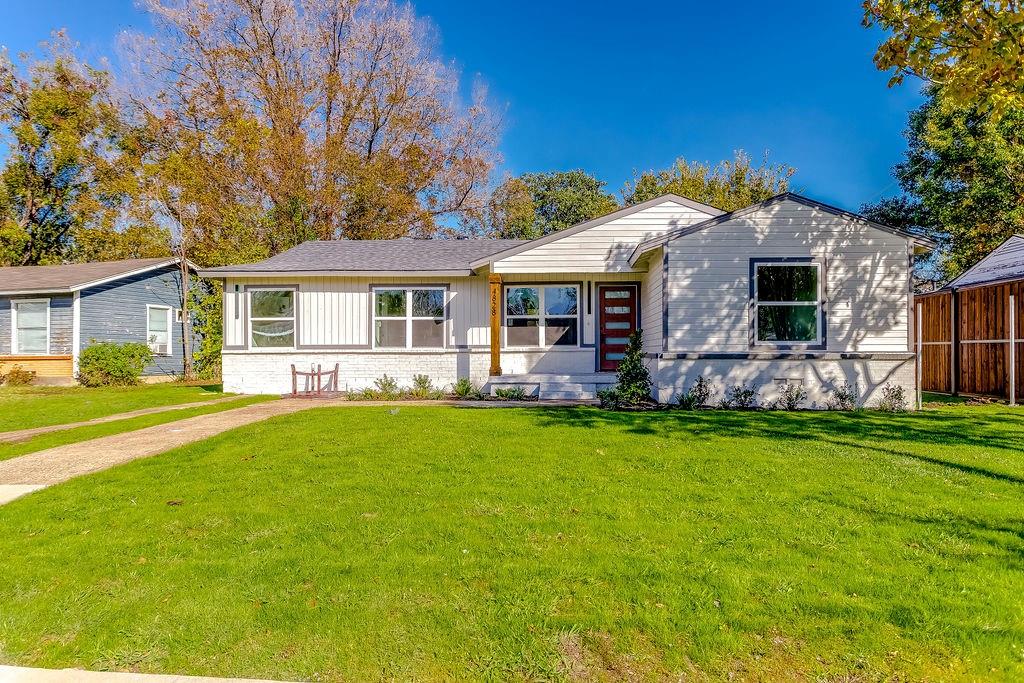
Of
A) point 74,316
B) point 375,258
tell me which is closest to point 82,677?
point 375,258

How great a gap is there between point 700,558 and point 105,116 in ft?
101

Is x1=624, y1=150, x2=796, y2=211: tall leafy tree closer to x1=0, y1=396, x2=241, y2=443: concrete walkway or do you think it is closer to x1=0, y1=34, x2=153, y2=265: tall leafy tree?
x1=0, y1=396, x2=241, y2=443: concrete walkway

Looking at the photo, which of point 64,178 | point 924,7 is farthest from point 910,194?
point 64,178

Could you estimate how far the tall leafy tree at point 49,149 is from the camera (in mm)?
25766

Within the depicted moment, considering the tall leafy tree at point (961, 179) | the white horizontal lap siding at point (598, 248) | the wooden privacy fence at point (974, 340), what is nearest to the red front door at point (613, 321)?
the white horizontal lap siding at point (598, 248)

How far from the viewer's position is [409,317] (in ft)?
46.5

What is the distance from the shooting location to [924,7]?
6.35 metres

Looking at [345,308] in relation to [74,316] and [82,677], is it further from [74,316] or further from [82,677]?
[82,677]

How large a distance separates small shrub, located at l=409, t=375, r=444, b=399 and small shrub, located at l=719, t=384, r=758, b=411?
6.48 metres

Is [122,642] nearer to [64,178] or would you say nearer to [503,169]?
[503,169]

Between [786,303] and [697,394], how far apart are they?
258cm

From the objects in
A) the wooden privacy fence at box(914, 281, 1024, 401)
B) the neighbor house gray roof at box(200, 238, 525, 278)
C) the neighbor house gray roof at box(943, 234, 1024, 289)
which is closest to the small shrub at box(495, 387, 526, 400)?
the neighbor house gray roof at box(200, 238, 525, 278)

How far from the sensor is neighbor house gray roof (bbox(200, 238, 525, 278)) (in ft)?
44.9

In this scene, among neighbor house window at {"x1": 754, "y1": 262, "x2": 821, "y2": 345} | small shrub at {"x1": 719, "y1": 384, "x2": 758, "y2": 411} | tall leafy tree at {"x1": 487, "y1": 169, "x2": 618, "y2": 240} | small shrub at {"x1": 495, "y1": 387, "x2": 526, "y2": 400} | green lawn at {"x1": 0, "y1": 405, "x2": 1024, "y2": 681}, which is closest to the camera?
green lawn at {"x1": 0, "y1": 405, "x2": 1024, "y2": 681}
